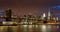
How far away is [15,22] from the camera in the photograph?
12.7 meters

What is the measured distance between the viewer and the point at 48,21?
14.3 m

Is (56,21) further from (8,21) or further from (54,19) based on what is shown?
(8,21)

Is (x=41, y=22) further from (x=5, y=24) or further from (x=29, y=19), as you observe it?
(x=5, y=24)

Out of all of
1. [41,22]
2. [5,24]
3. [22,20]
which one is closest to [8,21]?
[5,24]

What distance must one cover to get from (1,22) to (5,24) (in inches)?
11.4

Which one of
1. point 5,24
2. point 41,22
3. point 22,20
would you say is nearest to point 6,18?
point 5,24

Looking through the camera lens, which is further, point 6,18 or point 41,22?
point 41,22

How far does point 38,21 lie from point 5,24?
2355mm

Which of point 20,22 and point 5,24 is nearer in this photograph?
point 5,24

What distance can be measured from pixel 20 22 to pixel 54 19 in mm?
2099

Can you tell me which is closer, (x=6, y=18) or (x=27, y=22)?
(x=6, y=18)

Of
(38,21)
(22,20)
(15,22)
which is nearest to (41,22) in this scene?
(38,21)

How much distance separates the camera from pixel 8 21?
39.9ft

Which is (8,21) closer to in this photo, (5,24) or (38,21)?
(5,24)
